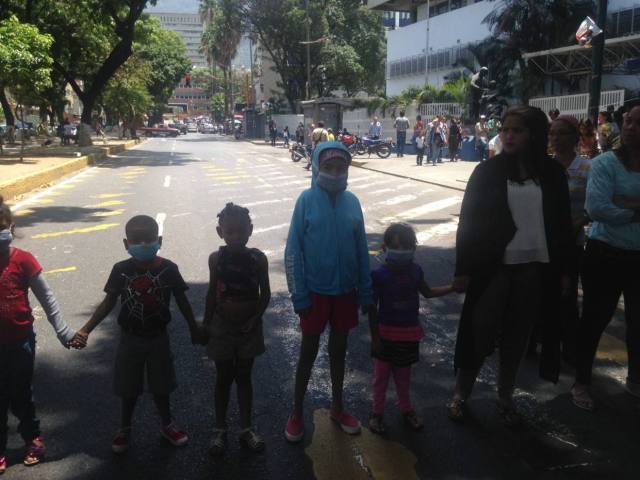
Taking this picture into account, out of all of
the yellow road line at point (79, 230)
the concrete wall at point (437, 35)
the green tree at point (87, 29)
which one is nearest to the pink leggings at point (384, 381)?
the yellow road line at point (79, 230)

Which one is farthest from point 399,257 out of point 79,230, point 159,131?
point 159,131

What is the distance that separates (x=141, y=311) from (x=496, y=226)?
1954 mm

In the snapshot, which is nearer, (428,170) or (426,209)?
(426,209)

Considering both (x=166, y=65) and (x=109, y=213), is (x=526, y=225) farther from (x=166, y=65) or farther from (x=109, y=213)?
(x=166, y=65)

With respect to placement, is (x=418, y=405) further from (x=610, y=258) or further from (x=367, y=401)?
(x=610, y=258)

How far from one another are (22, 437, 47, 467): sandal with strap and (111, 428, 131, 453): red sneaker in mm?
355

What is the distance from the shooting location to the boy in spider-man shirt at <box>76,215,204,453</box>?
126 inches

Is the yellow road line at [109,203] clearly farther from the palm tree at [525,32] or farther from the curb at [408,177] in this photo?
the palm tree at [525,32]

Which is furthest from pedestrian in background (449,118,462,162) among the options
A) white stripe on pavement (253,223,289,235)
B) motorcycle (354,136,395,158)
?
white stripe on pavement (253,223,289,235)

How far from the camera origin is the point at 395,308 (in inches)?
137

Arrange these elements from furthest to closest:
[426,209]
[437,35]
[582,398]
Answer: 1. [437,35]
2. [426,209]
3. [582,398]

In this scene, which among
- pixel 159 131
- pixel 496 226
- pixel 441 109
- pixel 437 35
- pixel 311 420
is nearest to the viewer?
pixel 496 226

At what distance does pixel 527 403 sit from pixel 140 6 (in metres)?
27.0

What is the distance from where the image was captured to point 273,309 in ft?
19.3
